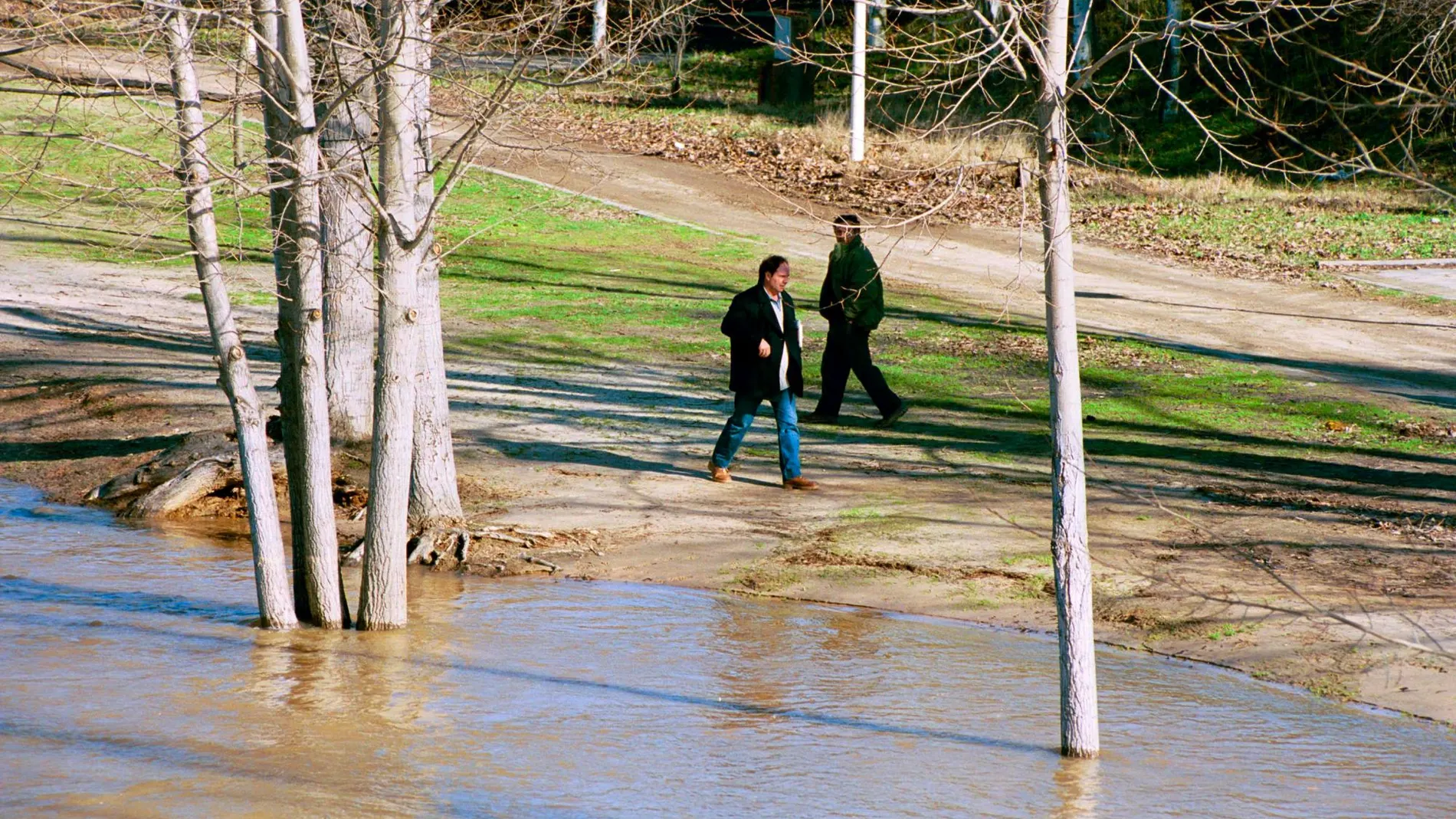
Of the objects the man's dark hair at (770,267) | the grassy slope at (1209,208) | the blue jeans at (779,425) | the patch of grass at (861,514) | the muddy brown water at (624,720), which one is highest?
the grassy slope at (1209,208)

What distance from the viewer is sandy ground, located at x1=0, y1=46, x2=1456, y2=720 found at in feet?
28.6

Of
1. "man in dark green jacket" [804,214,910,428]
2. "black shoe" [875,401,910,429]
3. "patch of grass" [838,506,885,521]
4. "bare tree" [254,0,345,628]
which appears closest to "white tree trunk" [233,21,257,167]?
"bare tree" [254,0,345,628]

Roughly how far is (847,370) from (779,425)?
251 cm

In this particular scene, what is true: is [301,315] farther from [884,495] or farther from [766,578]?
[884,495]

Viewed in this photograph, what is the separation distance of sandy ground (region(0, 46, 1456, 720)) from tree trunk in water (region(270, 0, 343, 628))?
185cm

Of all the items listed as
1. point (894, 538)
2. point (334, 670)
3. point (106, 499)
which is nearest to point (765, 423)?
point (894, 538)

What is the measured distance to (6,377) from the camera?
15203 mm

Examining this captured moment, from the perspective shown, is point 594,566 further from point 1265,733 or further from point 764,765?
point 1265,733

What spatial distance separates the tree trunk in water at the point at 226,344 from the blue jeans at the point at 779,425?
427 centimetres

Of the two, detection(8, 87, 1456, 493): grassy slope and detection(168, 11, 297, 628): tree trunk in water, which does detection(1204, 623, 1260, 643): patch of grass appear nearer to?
detection(8, 87, 1456, 493): grassy slope

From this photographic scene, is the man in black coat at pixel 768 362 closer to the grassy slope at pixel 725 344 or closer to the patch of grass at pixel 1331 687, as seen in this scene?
the grassy slope at pixel 725 344

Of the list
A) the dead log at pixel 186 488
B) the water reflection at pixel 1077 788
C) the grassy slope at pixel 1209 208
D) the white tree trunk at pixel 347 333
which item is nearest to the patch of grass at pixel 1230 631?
the water reflection at pixel 1077 788

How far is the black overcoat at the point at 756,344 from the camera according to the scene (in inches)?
456

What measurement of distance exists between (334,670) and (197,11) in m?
3.46
